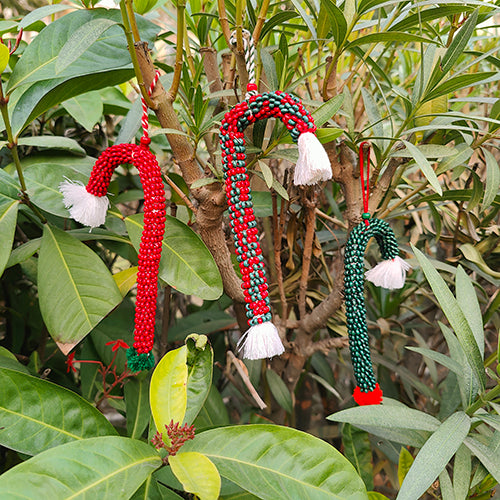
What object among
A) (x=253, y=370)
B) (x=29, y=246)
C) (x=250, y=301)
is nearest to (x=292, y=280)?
(x=253, y=370)

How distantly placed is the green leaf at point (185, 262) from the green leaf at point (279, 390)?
333 mm

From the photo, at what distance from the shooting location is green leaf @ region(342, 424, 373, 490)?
2.40 ft

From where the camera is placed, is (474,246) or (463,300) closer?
(463,300)

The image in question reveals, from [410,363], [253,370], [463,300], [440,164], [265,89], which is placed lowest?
[410,363]

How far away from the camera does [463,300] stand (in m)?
0.63

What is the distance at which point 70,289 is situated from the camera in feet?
2.12

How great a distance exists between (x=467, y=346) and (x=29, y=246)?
24.5 inches

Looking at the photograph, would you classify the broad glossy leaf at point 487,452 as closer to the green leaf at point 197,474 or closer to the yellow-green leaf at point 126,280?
the green leaf at point 197,474

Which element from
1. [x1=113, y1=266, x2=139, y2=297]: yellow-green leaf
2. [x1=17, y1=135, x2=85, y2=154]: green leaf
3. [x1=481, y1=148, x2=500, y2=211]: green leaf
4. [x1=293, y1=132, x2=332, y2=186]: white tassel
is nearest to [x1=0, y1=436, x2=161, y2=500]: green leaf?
[x1=113, y1=266, x2=139, y2=297]: yellow-green leaf

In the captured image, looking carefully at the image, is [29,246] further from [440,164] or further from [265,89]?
[440,164]

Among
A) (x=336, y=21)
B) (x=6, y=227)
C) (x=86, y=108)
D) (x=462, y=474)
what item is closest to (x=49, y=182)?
(x=6, y=227)

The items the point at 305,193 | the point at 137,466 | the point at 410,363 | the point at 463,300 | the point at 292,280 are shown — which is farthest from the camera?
the point at 410,363

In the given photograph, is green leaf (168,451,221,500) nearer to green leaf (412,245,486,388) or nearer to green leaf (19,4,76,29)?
green leaf (412,245,486,388)

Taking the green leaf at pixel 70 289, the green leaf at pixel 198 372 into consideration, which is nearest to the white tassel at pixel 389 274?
the green leaf at pixel 198 372
